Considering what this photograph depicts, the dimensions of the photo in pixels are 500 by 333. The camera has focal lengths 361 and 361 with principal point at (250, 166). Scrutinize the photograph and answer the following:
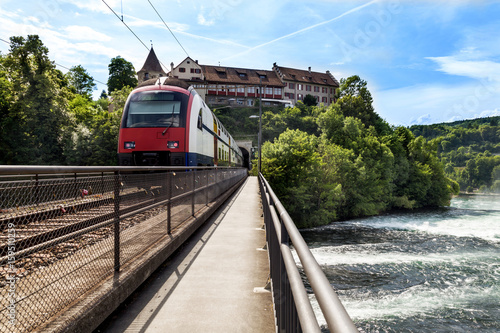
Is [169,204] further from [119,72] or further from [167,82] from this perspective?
[119,72]

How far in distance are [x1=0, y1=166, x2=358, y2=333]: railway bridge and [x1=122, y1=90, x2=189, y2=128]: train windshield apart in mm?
7449

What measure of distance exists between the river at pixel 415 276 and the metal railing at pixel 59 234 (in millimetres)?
13710

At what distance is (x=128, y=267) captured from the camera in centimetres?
423

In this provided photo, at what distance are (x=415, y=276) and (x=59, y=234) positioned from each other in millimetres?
23734

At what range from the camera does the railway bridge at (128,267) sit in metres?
2.26

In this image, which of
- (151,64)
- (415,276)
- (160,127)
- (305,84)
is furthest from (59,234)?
(305,84)

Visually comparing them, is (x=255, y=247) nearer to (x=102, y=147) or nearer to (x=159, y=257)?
(x=159, y=257)

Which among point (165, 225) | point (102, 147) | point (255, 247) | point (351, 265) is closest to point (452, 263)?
point (351, 265)

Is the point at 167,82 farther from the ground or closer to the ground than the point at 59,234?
farther from the ground

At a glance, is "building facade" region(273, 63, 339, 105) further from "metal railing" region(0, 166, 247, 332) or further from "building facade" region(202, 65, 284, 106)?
"metal railing" region(0, 166, 247, 332)

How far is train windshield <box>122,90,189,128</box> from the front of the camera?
1352 centimetres

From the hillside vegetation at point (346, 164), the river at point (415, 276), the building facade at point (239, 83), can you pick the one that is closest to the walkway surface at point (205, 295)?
the river at point (415, 276)

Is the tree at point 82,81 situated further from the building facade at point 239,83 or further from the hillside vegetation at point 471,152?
the hillside vegetation at point 471,152

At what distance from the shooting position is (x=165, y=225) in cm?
611
